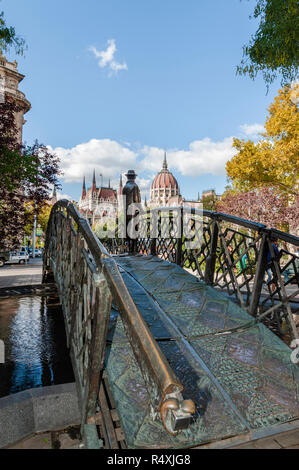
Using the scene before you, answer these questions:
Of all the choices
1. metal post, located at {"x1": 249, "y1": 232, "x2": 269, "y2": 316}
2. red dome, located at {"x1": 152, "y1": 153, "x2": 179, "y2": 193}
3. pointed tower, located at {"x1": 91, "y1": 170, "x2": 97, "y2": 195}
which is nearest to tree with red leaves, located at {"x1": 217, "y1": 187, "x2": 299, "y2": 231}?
metal post, located at {"x1": 249, "y1": 232, "x2": 269, "y2": 316}

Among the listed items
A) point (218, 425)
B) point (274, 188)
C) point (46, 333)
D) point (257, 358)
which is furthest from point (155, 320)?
point (274, 188)

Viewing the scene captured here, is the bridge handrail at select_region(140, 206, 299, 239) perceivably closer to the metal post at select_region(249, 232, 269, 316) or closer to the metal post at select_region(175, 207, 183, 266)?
the metal post at select_region(249, 232, 269, 316)

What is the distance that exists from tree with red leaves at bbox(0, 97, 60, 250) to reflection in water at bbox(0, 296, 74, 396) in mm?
2524

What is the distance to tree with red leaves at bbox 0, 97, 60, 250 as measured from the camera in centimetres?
829

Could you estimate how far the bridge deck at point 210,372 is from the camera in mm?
2197

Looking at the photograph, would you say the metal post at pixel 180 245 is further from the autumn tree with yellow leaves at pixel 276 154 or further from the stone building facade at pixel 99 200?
the stone building facade at pixel 99 200

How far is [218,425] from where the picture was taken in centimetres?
223

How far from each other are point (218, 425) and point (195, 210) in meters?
3.98

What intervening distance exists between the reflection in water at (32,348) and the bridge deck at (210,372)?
1.62m

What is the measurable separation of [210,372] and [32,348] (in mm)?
3936

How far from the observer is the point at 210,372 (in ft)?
9.12

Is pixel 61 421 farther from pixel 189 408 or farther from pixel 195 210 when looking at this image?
pixel 195 210

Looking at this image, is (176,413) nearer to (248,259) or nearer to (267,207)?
(248,259)

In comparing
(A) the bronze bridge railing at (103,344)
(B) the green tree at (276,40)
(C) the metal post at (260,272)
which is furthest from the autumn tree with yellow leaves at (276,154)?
(A) the bronze bridge railing at (103,344)
